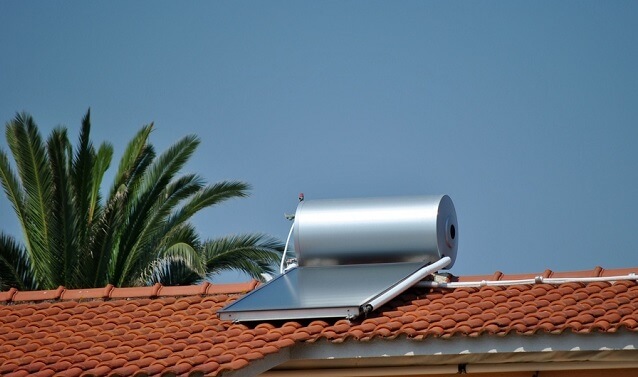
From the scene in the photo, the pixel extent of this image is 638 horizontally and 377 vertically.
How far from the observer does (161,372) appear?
30.8ft

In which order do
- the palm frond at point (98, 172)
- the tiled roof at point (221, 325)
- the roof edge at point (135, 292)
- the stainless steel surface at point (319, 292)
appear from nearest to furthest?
the tiled roof at point (221, 325)
the stainless steel surface at point (319, 292)
the roof edge at point (135, 292)
the palm frond at point (98, 172)

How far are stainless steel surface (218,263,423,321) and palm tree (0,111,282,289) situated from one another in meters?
7.29

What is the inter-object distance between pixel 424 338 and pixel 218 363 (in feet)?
5.39

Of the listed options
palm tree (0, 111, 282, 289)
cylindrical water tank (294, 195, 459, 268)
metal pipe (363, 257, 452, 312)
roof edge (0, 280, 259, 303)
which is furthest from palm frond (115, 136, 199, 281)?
metal pipe (363, 257, 452, 312)

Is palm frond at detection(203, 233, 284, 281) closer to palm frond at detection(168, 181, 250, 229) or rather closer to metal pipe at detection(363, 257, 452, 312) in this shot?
palm frond at detection(168, 181, 250, 229)

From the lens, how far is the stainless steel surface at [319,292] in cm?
1024

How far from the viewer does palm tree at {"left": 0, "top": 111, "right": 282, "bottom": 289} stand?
719 inches

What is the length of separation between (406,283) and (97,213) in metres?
9.09

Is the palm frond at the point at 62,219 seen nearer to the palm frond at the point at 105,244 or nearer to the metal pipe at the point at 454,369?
the palm frond at the point at 105,244

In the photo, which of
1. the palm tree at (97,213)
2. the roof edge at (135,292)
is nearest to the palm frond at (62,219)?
the palm tree at (97,213)

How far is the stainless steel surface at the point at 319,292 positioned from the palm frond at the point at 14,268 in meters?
8.35

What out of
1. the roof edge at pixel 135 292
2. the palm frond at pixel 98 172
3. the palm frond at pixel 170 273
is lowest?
the roof edge at pixel 135 292

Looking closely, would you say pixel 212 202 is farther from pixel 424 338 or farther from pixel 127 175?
pixel 424 338

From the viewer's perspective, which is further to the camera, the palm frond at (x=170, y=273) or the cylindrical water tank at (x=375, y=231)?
the palm frond at (x=170, y=273)
